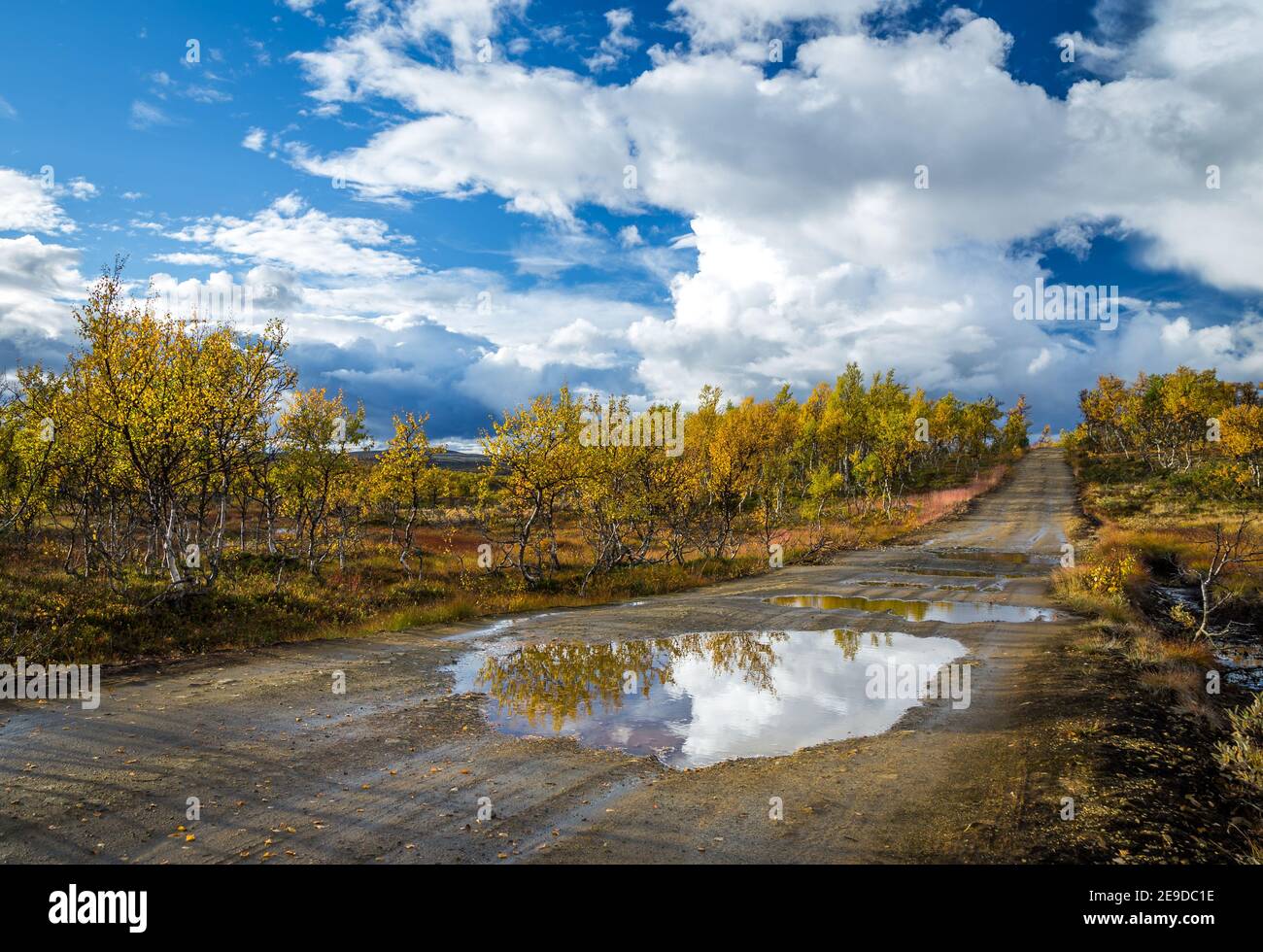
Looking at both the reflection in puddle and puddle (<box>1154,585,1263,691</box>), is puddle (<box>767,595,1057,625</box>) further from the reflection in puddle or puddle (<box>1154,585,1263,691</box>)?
the reflection in puddle

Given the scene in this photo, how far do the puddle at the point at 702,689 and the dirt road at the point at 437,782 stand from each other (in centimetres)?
57

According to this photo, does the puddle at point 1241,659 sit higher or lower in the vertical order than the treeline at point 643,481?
lower

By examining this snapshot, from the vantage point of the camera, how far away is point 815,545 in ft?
132

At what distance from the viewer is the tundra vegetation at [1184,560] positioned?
1202cm

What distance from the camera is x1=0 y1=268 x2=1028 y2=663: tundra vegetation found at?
1764cm

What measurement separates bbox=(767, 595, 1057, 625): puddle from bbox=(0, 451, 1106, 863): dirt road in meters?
6.44

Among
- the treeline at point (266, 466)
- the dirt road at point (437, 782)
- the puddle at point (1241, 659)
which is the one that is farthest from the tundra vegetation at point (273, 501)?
the puddle at point (1241, 659)

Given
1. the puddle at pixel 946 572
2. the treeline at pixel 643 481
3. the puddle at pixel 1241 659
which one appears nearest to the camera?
the puddle at pixel 1241 659

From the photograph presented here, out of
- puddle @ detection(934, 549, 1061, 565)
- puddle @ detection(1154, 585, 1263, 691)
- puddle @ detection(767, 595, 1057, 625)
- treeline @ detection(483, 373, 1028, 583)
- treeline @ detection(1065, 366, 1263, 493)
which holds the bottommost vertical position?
puddle @ detection(1154, 585, 1263, 691)

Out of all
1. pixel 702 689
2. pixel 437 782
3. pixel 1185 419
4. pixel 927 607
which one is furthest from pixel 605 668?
pixel 1185 419

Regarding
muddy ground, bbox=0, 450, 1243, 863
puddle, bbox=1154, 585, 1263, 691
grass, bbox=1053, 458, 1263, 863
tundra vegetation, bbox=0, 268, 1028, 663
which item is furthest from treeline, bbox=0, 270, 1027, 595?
puddle, bbox=1154, 585, 1263, 691

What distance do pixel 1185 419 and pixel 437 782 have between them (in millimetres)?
89401

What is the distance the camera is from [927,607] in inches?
915

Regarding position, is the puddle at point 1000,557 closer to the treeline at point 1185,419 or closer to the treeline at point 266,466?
the treeline at point 266,466
